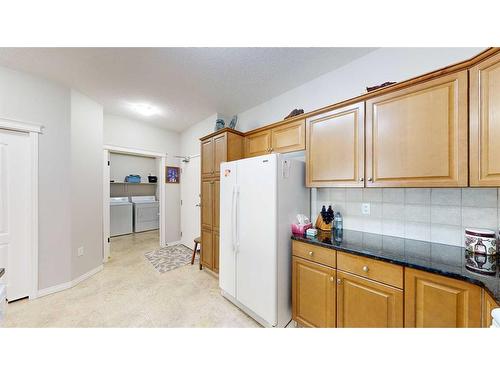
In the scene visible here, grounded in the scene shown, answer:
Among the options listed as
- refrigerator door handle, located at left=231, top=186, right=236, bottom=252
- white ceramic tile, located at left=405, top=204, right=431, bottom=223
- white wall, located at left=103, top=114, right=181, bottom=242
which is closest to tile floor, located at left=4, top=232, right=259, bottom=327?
refrigerator door handle, located at left=231, top=186, right=236, bottom=252

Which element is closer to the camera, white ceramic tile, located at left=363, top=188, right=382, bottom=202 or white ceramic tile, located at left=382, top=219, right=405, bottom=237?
white ceramic tile, located at left=382, top=219, right=405, bottom=237

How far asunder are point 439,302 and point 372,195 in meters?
0.90

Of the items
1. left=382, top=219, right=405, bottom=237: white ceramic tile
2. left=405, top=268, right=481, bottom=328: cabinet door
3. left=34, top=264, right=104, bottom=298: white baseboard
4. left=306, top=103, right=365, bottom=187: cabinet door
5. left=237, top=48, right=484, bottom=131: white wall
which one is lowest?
left=34, top=264, right=104, bottom=298: white baseboard

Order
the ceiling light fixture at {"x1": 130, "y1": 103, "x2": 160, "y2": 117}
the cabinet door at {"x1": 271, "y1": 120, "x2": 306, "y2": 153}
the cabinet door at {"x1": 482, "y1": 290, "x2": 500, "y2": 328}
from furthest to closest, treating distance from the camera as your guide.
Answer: the ceiling light fixture at {"x1": 130, "y1": 103, "x2": 160, "y2": 117} < the cabinet door at {"x1": 271, "y1": 120, "x2": 306, "y2": 153} < the cabinet door at {"x1": 482, "y1": 290, "x2": 500, "y2": 328}

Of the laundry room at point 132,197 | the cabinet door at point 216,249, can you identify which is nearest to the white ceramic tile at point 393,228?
the cabinet door at point 216,249

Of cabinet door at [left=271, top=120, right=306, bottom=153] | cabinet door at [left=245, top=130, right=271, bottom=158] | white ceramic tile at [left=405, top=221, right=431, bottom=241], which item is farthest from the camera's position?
cabinet door at [left=245, top=130, right=271, bottom=158]

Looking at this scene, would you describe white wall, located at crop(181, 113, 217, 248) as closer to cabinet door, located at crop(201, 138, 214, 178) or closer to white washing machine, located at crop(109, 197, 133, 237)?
cabinet door, located at crop(201, 138, 214, 178)

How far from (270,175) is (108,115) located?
11.0ft

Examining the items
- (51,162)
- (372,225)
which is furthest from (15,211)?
(372,225)

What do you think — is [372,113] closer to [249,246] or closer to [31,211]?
[249,246]

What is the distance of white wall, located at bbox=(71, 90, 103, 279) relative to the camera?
8.05 feet

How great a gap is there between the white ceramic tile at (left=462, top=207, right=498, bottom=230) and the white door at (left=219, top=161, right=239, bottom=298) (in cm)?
183

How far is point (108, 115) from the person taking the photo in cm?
325

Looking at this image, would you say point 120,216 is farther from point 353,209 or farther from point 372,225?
point 372,225
